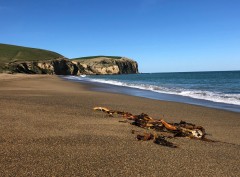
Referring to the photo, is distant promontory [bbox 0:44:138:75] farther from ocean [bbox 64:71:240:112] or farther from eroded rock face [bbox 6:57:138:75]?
ocean [bbox 64:71:240:112]

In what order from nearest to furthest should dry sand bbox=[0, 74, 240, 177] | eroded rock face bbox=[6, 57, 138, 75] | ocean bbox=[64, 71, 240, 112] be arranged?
dry sand bbox=[0, 74, 240, 177] < ocean bbox=[64, 71, 240, 112] < eroded rock face bbox=[6, 57, 138, 75]

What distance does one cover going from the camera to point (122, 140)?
613 centimetres

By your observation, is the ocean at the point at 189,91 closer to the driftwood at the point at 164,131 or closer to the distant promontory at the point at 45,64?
the driftwood at the point at 164,131

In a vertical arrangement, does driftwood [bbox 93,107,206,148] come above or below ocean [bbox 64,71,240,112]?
above

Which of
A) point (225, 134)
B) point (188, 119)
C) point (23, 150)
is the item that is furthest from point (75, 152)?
point (188, 119)

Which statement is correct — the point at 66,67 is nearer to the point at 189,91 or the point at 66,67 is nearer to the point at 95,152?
the point at 189,91

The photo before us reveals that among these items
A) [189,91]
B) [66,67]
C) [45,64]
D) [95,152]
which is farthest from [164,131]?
[66,67]

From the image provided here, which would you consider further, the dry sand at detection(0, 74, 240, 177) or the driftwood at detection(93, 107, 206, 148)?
the driftwood at detection(93, 107, 206, 148)

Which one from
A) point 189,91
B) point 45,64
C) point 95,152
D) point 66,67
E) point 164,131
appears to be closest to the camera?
point 95,152

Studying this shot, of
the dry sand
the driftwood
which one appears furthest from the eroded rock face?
the dry sand

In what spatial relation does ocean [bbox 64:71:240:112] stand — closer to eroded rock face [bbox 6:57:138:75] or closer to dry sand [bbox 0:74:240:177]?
dry sand [bbox 0:74:240:177]

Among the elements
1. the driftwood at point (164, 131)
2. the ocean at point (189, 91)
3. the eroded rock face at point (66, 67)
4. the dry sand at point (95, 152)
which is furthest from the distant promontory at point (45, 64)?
the dry sand at point (95, 152)

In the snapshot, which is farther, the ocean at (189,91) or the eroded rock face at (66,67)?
the eroded rock face at (66,67)

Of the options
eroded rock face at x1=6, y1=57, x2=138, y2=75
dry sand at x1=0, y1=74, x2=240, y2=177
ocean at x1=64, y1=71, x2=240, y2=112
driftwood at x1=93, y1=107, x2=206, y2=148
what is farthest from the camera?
eroded rock face at x1=6, y1=57, x2=138, y2=75
